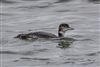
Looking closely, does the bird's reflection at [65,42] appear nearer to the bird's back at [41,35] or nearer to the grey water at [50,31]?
the grey water at [50,31]

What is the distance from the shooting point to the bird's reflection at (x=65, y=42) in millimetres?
16953

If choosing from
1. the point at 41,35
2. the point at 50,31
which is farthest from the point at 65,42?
the point at 50,31

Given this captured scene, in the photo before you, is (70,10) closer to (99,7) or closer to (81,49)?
(99,7)

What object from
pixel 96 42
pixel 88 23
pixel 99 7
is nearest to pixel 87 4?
pixel 99 7

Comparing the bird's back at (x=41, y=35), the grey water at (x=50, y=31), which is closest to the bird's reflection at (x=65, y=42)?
the grey water at (x=50, y=31)

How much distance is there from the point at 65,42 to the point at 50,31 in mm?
1697

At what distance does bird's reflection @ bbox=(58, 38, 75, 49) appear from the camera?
17.0 metres

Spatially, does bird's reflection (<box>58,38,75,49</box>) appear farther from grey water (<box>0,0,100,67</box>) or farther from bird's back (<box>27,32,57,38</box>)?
bird's back (<box>27,32,57,38</box>)

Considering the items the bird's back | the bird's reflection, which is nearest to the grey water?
the bird's reflection

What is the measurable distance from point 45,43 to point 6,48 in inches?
48.8

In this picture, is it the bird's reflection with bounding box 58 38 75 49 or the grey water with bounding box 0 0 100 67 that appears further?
the bird's reflection with bounding box 58 38 75 49

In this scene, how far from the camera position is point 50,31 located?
63.0 feet

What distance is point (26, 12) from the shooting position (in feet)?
77.0

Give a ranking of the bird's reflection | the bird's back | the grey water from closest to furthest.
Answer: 1. the grey water
2. the bird's reflection
3. the bird's back
